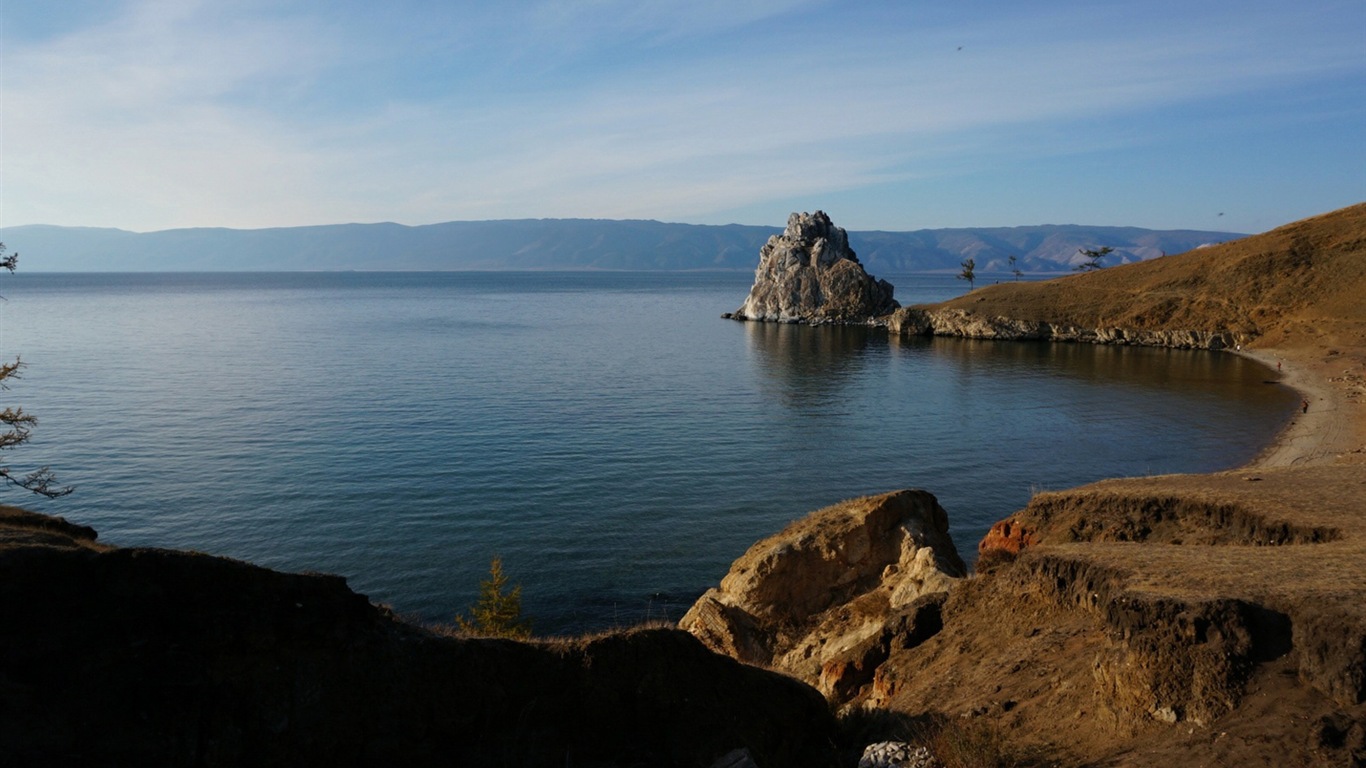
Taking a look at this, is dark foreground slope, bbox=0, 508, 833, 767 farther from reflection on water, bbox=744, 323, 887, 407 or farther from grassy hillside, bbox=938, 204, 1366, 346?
grassy hillside, bbox=938, 204, 1366, 346

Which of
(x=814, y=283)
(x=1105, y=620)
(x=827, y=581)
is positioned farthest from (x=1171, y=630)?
(x=814, y=283)

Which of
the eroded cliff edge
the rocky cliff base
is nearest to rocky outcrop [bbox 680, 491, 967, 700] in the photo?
the rocky cliff base

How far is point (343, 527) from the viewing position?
30828 mm

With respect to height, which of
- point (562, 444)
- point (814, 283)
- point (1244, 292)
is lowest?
point (562, 444)

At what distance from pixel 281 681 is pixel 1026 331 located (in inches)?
4583

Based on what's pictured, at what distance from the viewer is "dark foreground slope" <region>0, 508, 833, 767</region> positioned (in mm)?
7469

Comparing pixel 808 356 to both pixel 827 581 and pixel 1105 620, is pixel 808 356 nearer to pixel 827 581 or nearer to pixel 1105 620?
pixel 827 581

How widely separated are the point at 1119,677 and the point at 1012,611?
3317 millimetres

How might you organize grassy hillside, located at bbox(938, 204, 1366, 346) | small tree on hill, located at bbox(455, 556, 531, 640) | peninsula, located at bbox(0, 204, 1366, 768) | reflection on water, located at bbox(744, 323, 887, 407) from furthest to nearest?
grassy hillside, located at bbox(938, 204, 1366, 346) → reflection on water, located at bbox(744, 323, 887, 407) → small tree on hill, located at bbox(455, 556, 531, 640) → peninsula, located at bbox(0, 204, 1366, 768)

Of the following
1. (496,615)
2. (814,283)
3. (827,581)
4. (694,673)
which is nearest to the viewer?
(694,673)

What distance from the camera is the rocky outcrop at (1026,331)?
98312mm

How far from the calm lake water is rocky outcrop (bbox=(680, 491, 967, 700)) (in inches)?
240

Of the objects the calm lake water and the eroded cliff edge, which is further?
the calm lake water

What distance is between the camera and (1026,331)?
11269 centimetres
